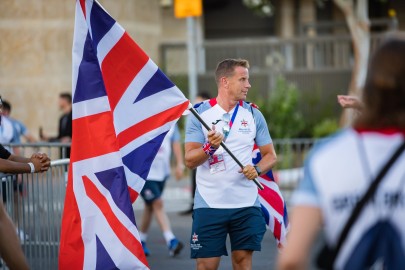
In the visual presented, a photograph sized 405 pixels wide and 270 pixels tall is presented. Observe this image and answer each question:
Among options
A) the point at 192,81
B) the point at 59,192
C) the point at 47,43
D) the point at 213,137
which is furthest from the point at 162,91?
the point at 47,43

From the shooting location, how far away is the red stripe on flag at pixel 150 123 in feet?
25.5

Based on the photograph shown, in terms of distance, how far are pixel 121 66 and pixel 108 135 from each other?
584 mm

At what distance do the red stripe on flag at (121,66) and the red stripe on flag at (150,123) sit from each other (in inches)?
9.4

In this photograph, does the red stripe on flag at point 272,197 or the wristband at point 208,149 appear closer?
the wristband at point 208,149

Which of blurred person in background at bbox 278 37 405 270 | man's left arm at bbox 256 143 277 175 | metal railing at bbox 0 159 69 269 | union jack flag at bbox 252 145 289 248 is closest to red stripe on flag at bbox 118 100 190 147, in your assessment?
man's left arm at bbox 256 143 277 175

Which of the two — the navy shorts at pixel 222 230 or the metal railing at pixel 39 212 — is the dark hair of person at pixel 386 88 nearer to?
the navy shorts at pixel 222 230

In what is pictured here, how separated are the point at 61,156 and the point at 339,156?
773 cm

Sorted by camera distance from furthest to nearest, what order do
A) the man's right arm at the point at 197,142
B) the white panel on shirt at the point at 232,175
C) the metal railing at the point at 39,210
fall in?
the metal railing at the point at 39,210, the white panel on shirt at the point at 232,175, the man's right arm at the point at 197,142

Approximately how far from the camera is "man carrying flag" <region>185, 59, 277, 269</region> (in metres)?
7.63

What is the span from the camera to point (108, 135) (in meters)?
7.62

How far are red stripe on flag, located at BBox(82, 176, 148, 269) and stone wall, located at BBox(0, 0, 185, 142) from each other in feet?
50.4

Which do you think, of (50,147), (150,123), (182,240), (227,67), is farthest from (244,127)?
(182,240)

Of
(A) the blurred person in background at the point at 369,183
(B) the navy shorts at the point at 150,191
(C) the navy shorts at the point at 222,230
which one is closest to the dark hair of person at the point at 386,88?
(A) the blurred person in background at the point at 369,183

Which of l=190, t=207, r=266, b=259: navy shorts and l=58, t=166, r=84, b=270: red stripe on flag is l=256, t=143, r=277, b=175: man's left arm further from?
l=58, t=166, r=84, b=270: red stripe on flag
